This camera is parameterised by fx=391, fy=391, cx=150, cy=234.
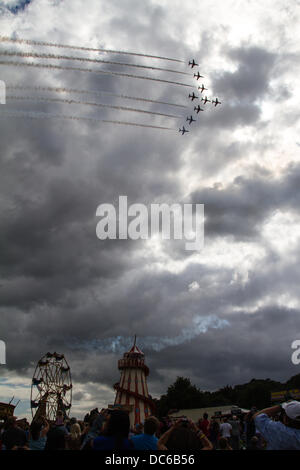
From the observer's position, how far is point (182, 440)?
717 cm

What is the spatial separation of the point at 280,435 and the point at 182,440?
2.04 meters

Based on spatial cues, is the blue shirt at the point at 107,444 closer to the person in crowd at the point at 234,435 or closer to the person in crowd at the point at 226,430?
the person in crowd at the point at 226,430

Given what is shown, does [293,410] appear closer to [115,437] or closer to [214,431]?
[115,437]

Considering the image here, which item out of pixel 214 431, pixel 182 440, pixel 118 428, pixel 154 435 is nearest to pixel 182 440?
pixel 182 440

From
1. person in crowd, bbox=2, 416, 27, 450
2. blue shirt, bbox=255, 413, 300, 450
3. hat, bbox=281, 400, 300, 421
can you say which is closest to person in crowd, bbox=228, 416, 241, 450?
person in crowd, bbox=2, 416, 27, 450

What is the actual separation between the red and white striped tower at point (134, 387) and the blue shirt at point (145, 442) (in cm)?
4412

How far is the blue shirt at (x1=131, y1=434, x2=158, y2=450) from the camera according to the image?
6.96 metres

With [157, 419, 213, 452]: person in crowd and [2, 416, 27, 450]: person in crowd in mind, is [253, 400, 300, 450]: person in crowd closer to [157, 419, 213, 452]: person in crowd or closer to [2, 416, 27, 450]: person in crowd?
[157, 419, 213, 452]: person in crowd

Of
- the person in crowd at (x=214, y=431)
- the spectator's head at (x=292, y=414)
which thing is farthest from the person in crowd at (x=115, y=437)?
the person in crowd at (x=214, y=431)

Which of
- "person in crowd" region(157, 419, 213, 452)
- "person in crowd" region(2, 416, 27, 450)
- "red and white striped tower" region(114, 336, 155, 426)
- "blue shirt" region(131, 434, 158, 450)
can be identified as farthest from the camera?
"red and white striped tower" region(114, 336, 155, 426)

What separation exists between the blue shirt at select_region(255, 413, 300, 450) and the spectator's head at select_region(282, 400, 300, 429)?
0.22 ft
